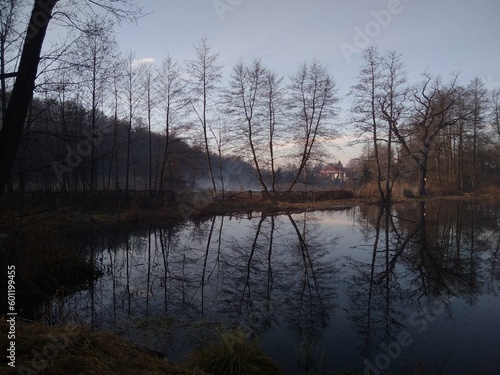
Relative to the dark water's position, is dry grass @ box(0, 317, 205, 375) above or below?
above

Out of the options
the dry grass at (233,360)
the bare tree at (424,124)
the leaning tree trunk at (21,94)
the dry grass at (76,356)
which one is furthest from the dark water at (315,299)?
the bare tree at (424,124)

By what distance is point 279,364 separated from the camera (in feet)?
13.3

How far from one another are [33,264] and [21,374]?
15.9 feet

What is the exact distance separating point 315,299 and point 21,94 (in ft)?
19.0

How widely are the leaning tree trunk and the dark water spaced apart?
2.43 meters

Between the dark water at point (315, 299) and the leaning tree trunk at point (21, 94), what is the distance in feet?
7.96

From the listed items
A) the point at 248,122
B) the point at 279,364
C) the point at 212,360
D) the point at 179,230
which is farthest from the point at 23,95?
the point at 248,122

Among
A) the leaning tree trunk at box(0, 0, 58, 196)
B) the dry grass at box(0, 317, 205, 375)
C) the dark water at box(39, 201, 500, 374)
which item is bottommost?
the dark water at box(39, 201, 500, 374)

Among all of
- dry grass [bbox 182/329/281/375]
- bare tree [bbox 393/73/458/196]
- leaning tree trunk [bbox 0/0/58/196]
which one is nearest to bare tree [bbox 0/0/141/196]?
leaning tree trunk [bbox 0/0/58/196]

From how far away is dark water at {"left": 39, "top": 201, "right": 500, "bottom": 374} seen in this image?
4.43m

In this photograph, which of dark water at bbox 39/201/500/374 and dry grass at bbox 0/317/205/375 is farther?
dark water at bbox 39/201/500/374

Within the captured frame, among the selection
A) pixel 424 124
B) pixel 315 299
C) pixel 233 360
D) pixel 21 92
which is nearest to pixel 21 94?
pixel 21 92

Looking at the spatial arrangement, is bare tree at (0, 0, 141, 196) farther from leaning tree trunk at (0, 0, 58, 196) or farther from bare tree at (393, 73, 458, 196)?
bare tree at (393, 73, 458, 196)

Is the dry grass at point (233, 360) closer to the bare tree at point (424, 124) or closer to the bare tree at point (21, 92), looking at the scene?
the bare tree at point (21, 92)
